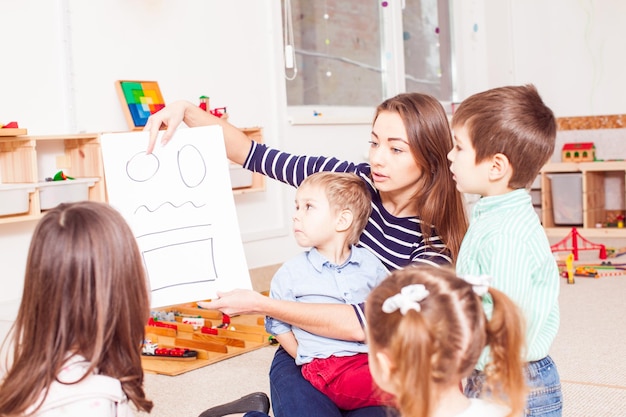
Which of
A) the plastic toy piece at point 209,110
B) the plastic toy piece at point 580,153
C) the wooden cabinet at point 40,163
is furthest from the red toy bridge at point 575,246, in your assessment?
the wooden cabinet at point 40,163

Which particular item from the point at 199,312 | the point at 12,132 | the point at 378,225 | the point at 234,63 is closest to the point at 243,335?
the point at 199,312

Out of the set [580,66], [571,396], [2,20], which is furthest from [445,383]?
[580,66]

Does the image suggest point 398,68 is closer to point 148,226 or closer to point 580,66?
point 580,66

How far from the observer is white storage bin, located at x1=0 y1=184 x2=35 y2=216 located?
2648 millimetres

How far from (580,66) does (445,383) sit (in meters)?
5.12

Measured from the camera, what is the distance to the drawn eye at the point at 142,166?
165 cm

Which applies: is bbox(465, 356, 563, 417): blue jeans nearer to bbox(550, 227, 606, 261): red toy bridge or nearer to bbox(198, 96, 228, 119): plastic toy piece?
bbox(198, 96, 228, 119): plastic toy piece

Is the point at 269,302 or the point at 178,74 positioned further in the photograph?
the point at 178,74

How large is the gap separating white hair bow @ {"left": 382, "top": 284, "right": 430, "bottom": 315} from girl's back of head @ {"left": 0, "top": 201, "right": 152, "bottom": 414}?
41cm

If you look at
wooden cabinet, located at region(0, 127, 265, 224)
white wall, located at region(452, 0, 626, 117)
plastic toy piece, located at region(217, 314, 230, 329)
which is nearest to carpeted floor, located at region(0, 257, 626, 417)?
plastic toy piece, located at region(217, 314, 230, 329)

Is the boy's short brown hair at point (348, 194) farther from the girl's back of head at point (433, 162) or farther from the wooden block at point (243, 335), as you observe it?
the wooden block at point (243, 335)

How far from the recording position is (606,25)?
5.54 meters

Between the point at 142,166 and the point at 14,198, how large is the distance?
1.24 metres

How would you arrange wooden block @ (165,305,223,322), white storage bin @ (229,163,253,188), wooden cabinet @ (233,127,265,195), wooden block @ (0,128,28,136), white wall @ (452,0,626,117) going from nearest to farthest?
wooden block @ (0,128,28,136) < wooden block @ (165,305,223,322) < white storage bin @ (229,163,253,188) < wooden cabinet @ (233,127,265,195) < white wall @ (452,0,626,117)
